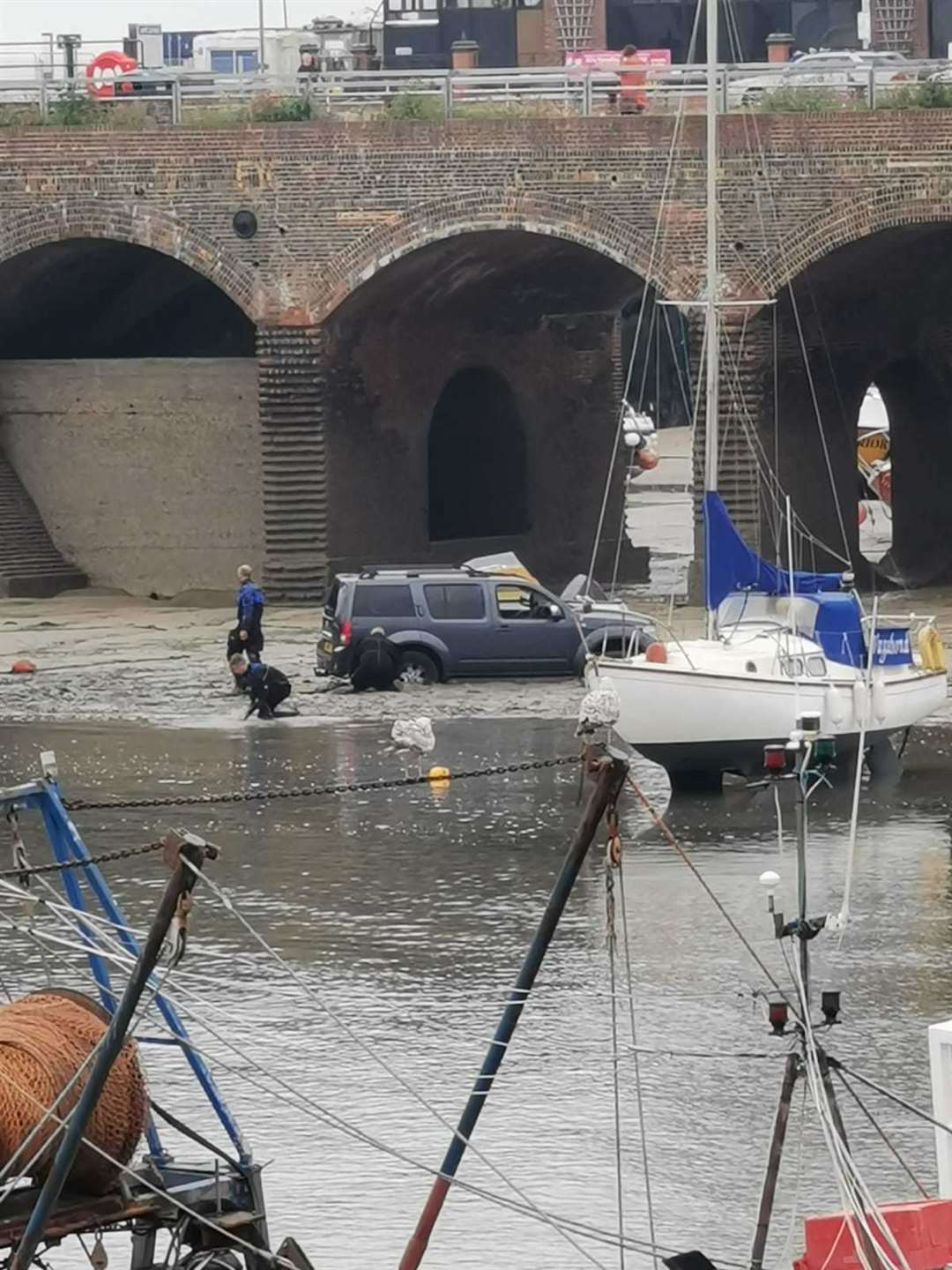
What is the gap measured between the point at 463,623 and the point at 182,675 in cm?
350

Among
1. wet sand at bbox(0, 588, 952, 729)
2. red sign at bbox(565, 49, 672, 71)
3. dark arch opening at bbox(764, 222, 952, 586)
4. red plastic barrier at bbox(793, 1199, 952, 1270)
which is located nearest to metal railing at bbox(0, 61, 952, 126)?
dark arch opening at bbox(764, 222, 952, 586)

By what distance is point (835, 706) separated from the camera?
23.5m

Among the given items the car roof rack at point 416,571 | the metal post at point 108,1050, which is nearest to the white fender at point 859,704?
the car roof rack at point 416,571

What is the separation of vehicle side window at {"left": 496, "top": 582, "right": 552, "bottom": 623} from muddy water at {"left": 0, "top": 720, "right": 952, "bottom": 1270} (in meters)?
4.92

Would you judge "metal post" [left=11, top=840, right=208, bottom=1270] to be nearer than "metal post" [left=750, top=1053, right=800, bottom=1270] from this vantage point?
Yes

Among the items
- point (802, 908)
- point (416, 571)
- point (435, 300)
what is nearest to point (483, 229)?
point (435, 300)

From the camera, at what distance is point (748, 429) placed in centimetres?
3538

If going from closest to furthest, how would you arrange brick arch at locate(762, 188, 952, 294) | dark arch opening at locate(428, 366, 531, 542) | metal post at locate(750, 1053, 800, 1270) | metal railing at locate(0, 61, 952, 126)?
metal post at locate(750, 1053, 800, 1270)
brick arch at locate(762, 188, 952, 294)
metal railing at locate(0, 61, 952, 126)
dark arch opening at locate(428, 366, 531, 542)

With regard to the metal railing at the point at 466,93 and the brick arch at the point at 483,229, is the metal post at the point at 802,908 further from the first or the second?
the metal railing at the point at 466,93

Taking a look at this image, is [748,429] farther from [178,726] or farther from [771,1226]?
[771,1226]

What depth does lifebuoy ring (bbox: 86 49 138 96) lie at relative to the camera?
3853cm

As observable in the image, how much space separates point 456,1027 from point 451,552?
2572 centimetres

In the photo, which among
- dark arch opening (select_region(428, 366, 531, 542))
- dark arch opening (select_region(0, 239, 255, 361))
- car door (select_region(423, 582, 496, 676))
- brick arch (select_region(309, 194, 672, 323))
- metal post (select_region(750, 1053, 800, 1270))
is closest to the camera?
metal post (select_region(750, 1053, 800, 1270))

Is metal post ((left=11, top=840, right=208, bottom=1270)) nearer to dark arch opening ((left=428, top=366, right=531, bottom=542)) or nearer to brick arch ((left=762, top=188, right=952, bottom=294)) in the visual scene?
brick arch ((left=762, top=188, right=952, bottom=294))
